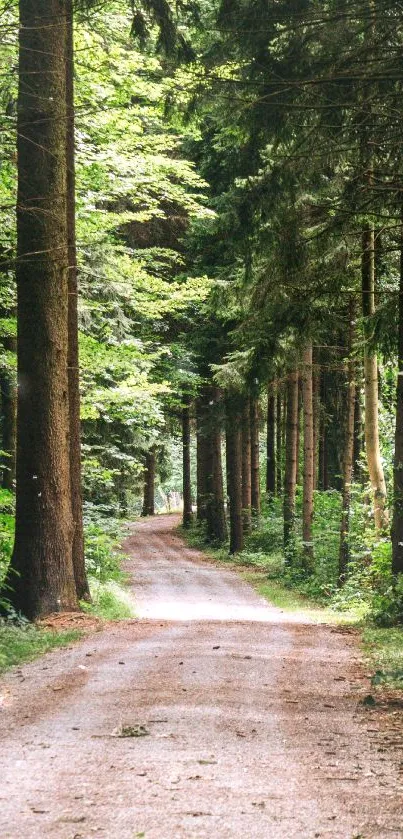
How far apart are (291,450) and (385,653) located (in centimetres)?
1372

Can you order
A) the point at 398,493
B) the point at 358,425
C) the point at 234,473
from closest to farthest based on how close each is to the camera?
the point at 398,493 < the point at 234,473 < the point at 358,425

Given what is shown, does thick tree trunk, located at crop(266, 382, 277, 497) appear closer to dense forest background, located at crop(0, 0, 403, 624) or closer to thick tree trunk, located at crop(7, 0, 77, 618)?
dense forest background, located at crop(0, 0, 403, 624)

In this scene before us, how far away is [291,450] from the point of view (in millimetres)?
24312

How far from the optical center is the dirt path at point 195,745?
14.8 ft

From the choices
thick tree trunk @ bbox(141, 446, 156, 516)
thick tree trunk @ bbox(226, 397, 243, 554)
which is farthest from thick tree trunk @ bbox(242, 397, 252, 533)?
thick tree trunk @ bbox(141, 446, 156, 516)

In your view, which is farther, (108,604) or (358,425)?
(358,425)

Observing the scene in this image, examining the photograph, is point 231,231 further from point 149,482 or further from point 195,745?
point 149,482

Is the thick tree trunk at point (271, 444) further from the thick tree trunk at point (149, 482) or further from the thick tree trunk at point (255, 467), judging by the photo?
the thick tree trunk at point (149, 482)

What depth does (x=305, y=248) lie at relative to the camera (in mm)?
12391

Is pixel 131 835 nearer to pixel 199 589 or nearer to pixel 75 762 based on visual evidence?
pixel 75 762

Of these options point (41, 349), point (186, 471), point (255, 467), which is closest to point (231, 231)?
point (41, 349)

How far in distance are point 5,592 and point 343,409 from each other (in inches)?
885

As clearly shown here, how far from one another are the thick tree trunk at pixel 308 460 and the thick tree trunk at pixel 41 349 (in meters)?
10.2

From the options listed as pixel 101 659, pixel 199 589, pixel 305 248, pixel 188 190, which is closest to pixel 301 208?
pixel 305 248
